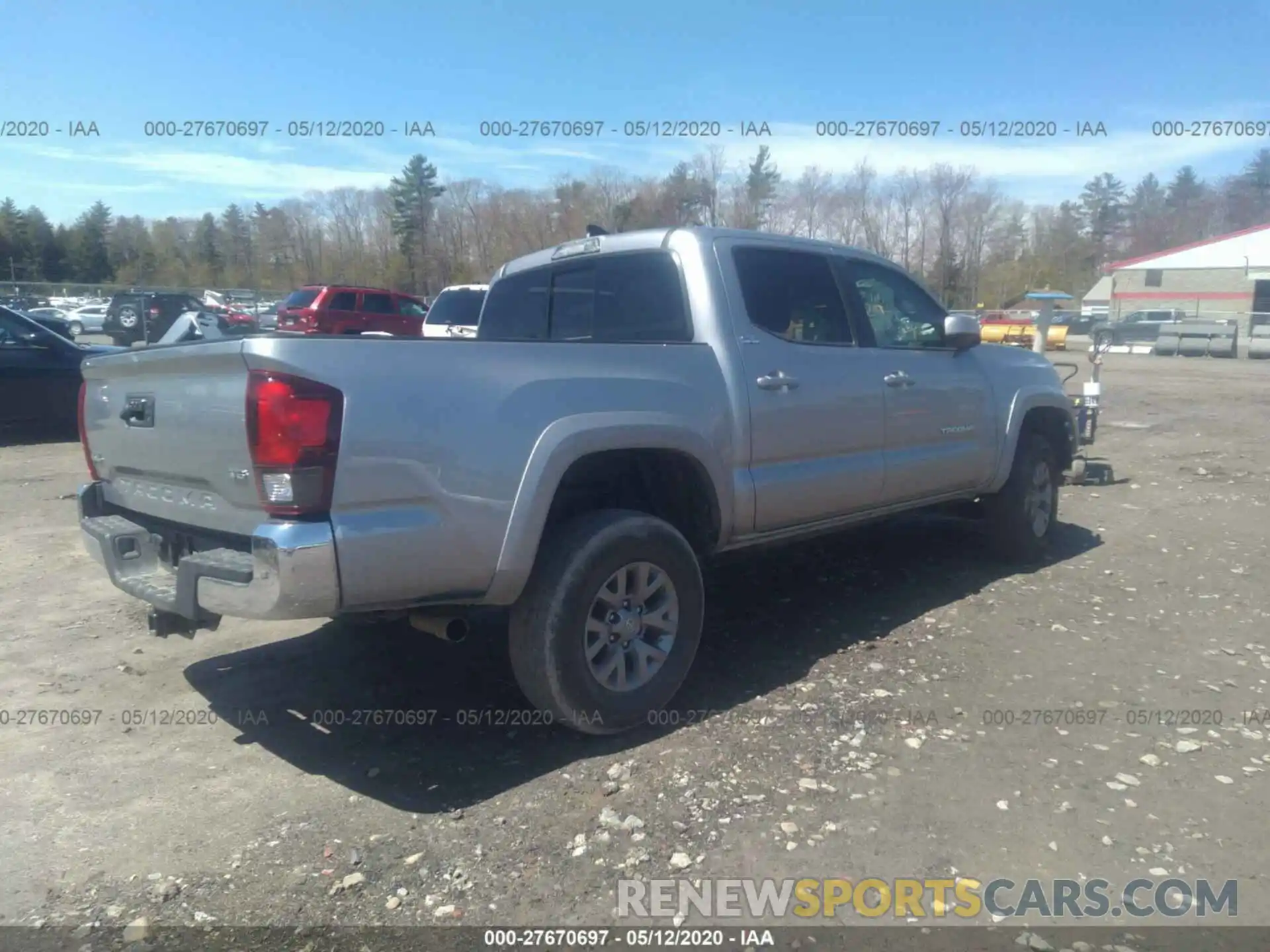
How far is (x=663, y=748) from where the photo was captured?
12.1 ft

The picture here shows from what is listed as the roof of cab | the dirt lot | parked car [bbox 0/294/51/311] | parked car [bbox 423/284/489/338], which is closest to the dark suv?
parked car [bbox 0/294/51/311]

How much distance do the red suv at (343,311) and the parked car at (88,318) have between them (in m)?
12.5

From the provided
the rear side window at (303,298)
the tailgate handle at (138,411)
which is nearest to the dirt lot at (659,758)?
the tailgate handle at (138,411)

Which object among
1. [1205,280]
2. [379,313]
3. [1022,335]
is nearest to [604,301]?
[379,313]

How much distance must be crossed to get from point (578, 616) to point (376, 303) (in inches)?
807

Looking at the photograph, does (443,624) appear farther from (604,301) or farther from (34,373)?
(34,373)

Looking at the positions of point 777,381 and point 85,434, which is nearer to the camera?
point 85,434

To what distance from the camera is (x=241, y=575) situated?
3.10 metres

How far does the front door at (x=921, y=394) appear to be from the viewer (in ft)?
16.6

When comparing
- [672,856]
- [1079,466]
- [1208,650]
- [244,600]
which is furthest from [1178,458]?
[244,600]

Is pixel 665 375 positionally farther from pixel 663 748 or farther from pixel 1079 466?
pixel 1079 466

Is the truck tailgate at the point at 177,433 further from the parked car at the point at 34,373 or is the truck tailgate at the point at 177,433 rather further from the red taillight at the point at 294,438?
the parked car at the point at 34,373

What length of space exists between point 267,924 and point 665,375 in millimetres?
2389

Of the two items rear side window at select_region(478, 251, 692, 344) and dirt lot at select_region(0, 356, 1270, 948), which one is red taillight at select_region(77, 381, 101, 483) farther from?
rear side window at select_region(478, 251, 692, 344)
